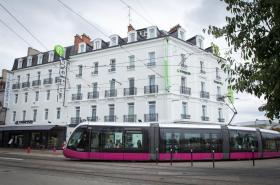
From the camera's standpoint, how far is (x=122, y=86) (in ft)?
112

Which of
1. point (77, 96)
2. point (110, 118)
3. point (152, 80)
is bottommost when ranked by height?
point (110, 118)

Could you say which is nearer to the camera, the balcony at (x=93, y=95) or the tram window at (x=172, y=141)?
the tram window at (x=172, y=141)

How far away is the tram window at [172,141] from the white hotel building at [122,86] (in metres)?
8.90

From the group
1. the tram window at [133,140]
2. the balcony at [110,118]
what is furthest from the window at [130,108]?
the tram window at [133,140]

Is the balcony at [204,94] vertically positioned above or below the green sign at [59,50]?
below

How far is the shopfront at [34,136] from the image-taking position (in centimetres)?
3747

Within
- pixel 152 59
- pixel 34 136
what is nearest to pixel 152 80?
pixel 152 59

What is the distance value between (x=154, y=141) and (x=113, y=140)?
8.93 ft

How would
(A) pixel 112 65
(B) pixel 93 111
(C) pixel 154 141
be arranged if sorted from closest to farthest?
(C) pixel 154 141 < (A) pixel 112 65 < (B) pixel 93 111

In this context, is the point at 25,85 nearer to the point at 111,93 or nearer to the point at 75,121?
the point at 75,121

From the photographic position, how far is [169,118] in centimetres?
3066

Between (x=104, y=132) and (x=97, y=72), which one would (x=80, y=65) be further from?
(x=104, y=132)

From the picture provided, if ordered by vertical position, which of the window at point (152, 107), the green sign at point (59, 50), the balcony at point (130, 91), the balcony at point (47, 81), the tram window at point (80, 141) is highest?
the green sign at point (59, 50)

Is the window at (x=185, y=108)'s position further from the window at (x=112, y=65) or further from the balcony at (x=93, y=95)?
the balcony at (x=93, y=95)
